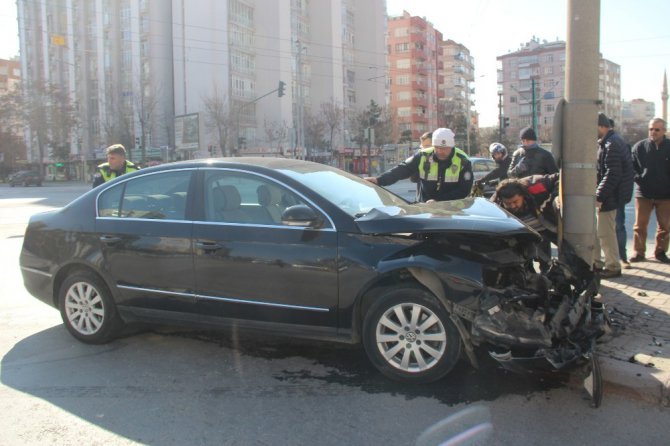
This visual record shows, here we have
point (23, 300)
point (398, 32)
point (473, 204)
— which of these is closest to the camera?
point (473, 204)

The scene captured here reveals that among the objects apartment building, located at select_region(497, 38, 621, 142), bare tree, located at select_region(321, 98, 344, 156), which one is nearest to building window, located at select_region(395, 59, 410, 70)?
apartment building, located at select_region(497, 38, 621, 142)

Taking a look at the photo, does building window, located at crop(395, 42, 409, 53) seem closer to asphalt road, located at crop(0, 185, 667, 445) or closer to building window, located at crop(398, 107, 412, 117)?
building window, located at crop(398, 107, 412, 117)

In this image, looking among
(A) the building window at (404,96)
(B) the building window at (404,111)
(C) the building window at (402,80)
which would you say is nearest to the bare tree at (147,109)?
(B) the building window at (404,111)

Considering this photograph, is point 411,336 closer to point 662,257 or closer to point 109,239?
point 109,239

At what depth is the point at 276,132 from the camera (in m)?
64.6

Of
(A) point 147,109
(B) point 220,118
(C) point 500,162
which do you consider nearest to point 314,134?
(B) point 220,118

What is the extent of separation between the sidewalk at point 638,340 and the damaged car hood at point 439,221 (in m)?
1.12

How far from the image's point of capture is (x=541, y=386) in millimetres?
3926

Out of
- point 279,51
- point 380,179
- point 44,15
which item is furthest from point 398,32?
point 380,179

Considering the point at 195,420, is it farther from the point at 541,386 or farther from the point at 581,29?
the point at 581,29

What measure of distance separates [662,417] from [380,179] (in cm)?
357

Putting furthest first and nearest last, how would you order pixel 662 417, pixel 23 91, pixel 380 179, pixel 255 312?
1. pixel 23 91
2. pixel 380 179
3. pixel 255 312
4. pixel 662 417

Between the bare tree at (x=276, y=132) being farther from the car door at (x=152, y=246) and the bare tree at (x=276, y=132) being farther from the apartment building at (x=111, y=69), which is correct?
the car door at (x=152, y=246)

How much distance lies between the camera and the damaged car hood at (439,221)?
3.83 metres
